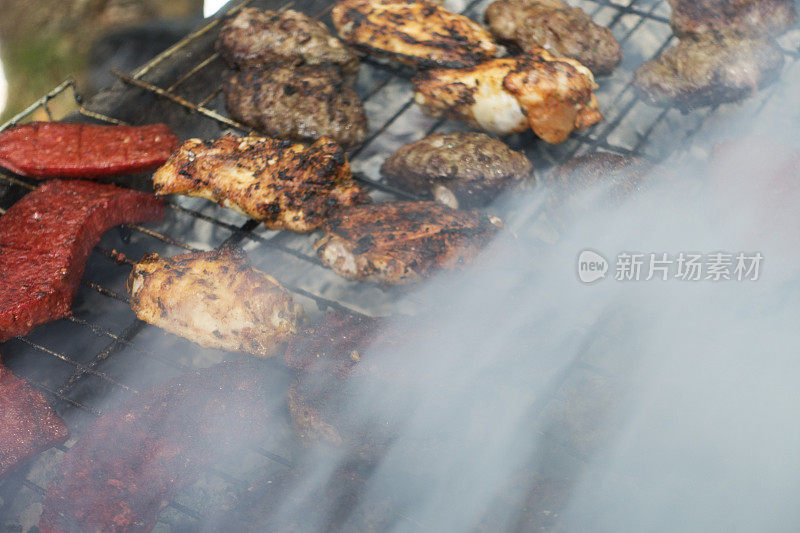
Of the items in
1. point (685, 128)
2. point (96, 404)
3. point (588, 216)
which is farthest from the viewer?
point (685, 128)

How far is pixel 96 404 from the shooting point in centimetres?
264

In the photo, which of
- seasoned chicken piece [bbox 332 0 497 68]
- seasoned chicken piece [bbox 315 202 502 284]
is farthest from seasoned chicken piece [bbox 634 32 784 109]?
seasoned chicken piece [bbox 315 202 502 284]

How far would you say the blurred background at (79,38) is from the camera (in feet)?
12.9

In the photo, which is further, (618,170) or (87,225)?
(618,170)

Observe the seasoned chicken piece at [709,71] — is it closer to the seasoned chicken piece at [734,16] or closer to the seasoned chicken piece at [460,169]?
the seasoned chicken piece at [734,16]

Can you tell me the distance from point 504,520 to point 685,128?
2425 mm

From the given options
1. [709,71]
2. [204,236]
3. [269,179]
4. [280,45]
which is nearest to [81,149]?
[204,236]

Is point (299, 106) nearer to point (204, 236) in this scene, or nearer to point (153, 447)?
point (204, 236)

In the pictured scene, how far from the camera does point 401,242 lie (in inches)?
111

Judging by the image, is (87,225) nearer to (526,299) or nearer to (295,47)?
(295,47)

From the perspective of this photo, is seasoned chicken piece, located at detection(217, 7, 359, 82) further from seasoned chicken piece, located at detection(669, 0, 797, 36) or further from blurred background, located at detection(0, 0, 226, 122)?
seasoned chicken piece, located at detection(669, 0, 797, 36)

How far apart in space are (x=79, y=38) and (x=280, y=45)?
142cm

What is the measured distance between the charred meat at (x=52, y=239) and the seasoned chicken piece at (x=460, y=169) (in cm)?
119

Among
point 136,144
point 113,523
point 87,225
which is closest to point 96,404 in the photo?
point 113,523
